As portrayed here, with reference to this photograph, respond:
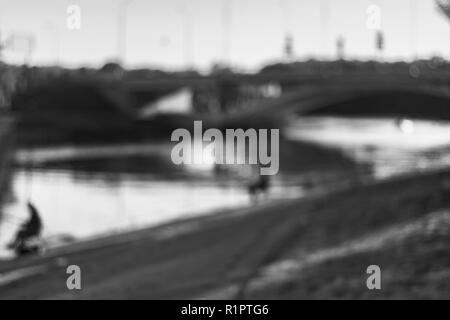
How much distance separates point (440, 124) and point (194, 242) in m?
50.2

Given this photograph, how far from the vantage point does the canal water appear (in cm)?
2177

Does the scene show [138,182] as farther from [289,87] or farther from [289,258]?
[289,258]

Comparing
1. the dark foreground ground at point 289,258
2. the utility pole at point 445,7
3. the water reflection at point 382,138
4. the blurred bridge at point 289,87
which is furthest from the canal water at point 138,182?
the utility pole at point 445,7

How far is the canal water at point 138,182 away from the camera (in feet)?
71.4

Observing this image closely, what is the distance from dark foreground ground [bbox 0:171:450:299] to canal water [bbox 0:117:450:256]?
5.32m

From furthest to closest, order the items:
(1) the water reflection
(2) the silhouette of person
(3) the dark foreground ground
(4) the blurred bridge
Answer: (4) the blurred bridge → (1) the water reflection → (2) the silhouette of person → (3) the dark foreground ground

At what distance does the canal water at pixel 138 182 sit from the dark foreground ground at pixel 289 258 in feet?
17.5

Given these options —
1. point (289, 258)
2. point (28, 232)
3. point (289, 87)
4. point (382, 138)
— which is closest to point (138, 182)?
point (28, 232)

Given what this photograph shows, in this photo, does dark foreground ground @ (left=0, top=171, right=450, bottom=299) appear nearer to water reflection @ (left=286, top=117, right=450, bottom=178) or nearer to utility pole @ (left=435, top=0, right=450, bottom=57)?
utility pole @ (left=435, top=0, right=450, bottom=57)

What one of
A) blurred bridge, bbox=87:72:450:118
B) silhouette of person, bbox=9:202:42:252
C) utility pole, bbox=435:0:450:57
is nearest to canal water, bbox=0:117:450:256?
silhouette of person, bbox=9:202:42:252

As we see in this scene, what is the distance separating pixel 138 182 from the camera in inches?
1300

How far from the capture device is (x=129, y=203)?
85.5ft

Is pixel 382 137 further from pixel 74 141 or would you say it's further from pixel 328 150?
pixel 74 141

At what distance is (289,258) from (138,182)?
24.4 m
